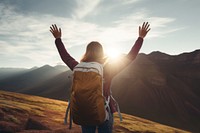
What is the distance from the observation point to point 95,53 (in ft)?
14.7

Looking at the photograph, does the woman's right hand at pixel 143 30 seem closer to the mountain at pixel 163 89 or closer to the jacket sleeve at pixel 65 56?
the jacket sleeve at pixel 65 56

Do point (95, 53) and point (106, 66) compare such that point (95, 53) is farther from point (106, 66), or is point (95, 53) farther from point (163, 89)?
point (163, 89)

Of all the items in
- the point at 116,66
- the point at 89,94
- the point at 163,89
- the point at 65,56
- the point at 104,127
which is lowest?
the point at 163,89

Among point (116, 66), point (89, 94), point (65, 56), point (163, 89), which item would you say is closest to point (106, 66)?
point (116, 66)

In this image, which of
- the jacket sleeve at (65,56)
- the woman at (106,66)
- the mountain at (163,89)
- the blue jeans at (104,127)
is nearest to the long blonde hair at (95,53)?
the woman at (106,66)

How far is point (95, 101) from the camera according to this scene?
432 cm

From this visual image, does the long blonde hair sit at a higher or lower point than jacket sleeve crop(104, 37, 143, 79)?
higher

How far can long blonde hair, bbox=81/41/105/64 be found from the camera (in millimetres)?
4496

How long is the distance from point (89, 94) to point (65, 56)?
1108 millimetres

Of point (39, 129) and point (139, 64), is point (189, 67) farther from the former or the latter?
point (39, 129)

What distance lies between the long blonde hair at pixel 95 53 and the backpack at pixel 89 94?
0.37ft

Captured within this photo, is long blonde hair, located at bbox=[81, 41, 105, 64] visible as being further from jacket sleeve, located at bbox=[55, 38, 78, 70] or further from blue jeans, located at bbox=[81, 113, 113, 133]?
blue jeans, located at bbox=[81, 113, 113, 133]

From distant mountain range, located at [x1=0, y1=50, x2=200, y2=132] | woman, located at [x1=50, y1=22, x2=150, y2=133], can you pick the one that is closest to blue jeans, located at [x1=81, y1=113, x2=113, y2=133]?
woman, located at [x1=50, y1=22, x2=150, y2=133]

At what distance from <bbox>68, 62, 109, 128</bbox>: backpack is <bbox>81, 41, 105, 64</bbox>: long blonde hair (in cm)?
11
